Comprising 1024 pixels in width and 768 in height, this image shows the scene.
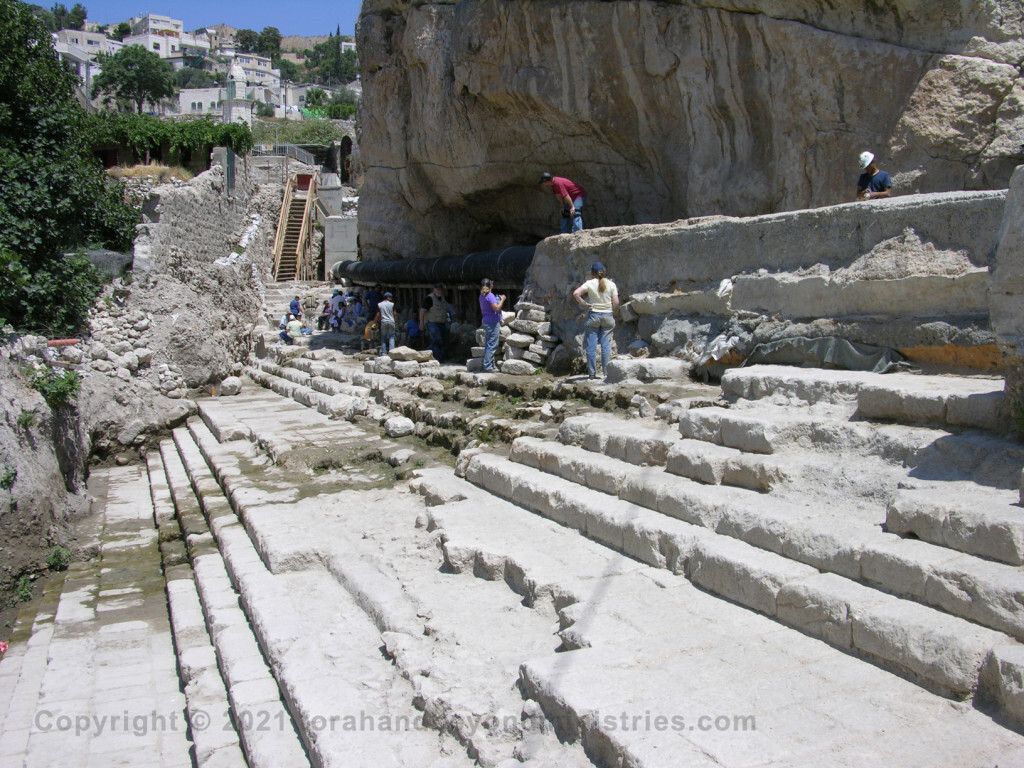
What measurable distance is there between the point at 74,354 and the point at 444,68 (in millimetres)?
7290

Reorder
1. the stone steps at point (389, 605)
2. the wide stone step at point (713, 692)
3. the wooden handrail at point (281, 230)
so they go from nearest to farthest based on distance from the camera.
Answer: the wide stone step at point (713, 692) → the stone steps at point (389, 605) → the wooden handrail at point (281, 230)

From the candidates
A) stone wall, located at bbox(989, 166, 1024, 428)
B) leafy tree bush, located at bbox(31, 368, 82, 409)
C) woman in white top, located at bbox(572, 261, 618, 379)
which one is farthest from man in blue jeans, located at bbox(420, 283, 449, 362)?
stone wall, located at bbox(989, 166, 1024, 428)

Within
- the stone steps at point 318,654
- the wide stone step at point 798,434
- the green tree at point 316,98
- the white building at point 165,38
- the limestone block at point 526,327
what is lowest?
the stone steps at point 318,654

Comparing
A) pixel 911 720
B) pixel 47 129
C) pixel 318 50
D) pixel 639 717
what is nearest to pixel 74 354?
pixel 47 129

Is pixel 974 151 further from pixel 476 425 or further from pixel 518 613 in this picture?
pixel 518 613

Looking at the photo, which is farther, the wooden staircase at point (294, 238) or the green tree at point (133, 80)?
the green tree at point (133, 80)

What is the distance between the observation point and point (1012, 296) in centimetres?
373

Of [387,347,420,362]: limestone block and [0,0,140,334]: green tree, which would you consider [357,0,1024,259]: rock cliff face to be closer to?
[387,347,420,362]: limestone block

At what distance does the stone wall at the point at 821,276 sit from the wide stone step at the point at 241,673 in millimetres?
4056

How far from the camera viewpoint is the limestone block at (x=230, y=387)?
13.3 meters

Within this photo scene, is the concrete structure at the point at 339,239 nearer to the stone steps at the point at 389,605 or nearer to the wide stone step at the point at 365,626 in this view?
the stone steps at the point at 389,605

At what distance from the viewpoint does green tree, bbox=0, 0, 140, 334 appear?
10195mm

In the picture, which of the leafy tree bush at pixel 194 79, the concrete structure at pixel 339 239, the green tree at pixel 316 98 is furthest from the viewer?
the leafy tree bush at pixel 194 79

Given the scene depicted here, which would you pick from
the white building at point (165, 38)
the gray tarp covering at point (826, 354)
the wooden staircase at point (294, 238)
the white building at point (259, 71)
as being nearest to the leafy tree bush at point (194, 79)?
the white building at point (259, 71)
